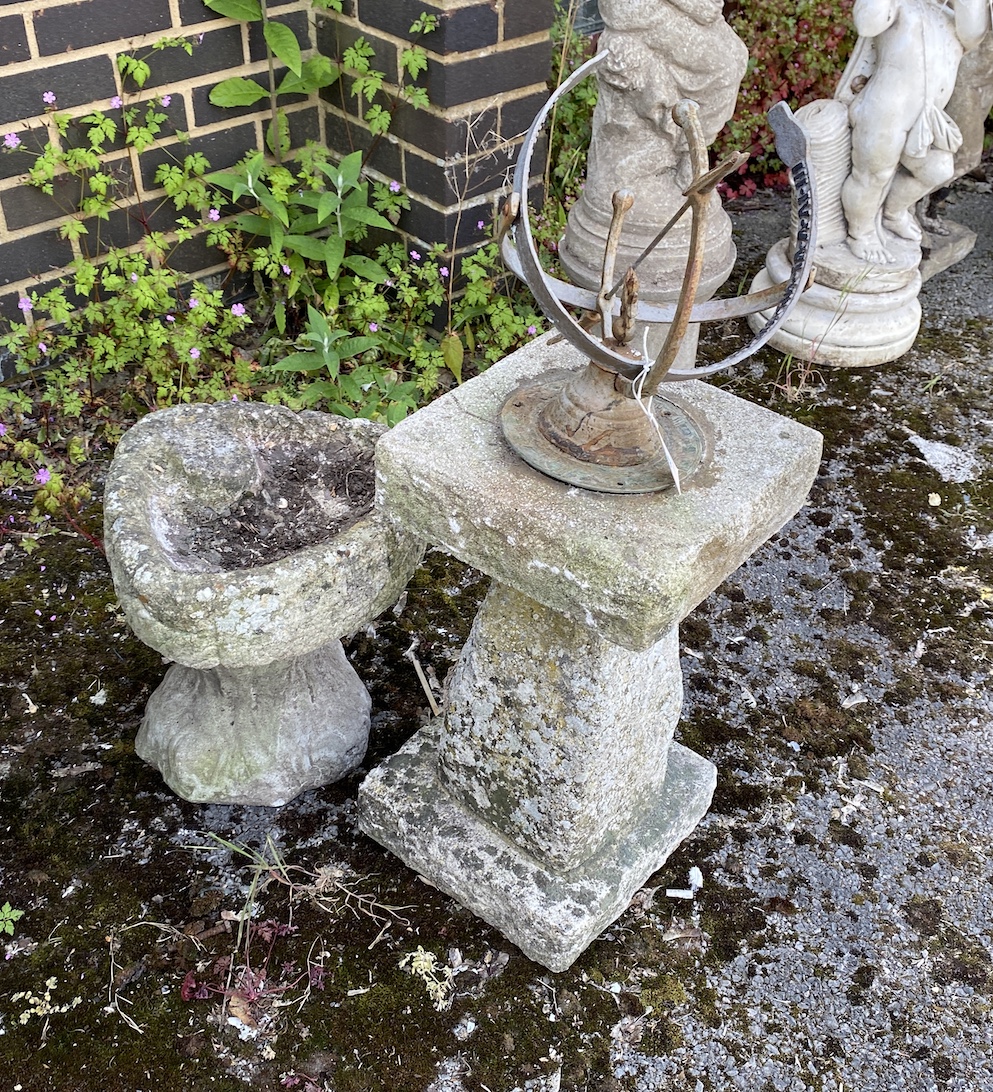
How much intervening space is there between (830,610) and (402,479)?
169 centimetres

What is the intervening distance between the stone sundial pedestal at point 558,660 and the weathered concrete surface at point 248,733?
19 cm

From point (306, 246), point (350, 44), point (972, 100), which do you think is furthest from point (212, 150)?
point (972, 100)

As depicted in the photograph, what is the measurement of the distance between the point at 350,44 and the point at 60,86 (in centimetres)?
94

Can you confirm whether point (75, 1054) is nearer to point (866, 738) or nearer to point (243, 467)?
point (243, 467)

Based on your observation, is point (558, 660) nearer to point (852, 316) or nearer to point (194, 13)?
point (194, 13)

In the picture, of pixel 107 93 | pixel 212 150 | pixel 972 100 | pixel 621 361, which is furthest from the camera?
pixel 972 100

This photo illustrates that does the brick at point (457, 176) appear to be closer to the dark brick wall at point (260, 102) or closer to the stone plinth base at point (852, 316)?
the dark brick wall at point (260, 102)

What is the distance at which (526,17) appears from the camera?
11.0 feet

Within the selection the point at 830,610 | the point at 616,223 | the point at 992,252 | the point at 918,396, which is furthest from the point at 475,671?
the point at 992,252

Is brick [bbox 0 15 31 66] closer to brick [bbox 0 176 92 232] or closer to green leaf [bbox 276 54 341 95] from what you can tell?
brick [bbox 0 176 92 232]

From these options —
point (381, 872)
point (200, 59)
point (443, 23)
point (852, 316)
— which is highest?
point (443, 23)

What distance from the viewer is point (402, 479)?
5.94 ft

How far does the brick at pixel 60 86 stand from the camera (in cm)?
293

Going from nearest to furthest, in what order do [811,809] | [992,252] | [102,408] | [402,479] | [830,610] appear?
[402,479] < [811,809] < [830,610] < [102,408] < [992,252]
